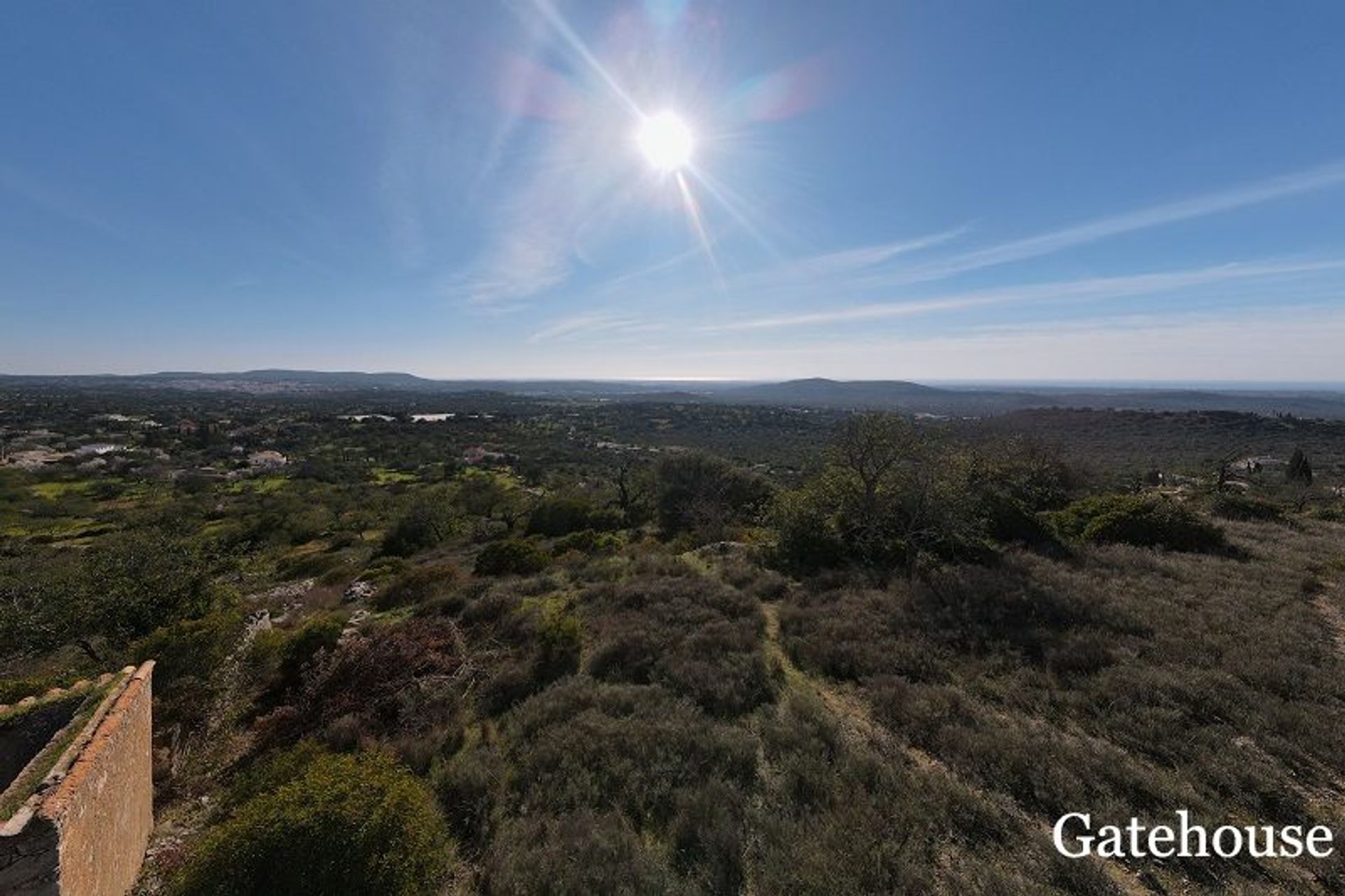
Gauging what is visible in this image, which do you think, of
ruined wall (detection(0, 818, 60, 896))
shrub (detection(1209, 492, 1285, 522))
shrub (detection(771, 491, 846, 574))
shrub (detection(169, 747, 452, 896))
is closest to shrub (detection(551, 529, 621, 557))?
shrub (detection(771, 491, 846, 574))

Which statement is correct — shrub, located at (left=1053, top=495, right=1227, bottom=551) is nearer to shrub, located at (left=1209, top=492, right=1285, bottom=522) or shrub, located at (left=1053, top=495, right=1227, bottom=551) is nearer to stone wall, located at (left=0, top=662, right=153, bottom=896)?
shrub, located at (left=1209, top=492, right=1285, bottom=522)

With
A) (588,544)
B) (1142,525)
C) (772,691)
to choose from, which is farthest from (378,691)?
A: (1142,525)

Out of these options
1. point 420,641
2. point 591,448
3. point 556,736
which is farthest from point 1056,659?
point 591,448

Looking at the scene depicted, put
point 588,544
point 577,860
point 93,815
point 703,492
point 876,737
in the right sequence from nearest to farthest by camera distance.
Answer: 1. point 93,815
2. point 577,860
3. point 876,737
4. point 588,544
5. point 703,492

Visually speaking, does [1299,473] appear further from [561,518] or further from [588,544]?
[561,518]

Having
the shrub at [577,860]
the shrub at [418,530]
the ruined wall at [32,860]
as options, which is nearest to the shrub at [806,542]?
the shrub at [577,860]

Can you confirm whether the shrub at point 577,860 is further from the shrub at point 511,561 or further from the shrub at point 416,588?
the shrub at point 511,561

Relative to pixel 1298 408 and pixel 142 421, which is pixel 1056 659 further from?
pixel 1298 408
